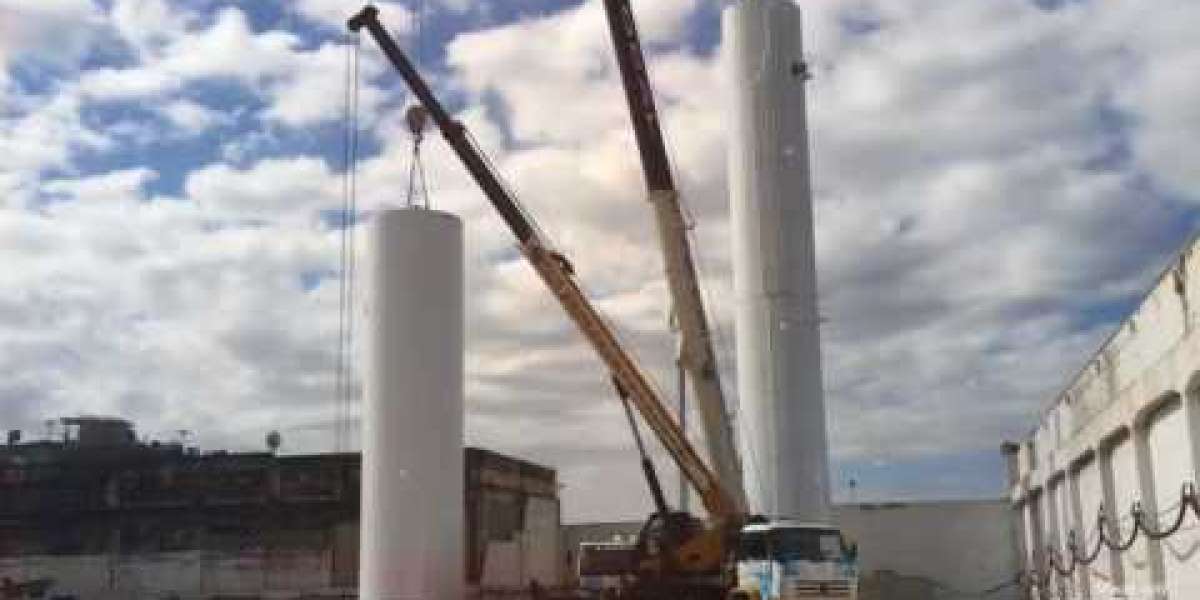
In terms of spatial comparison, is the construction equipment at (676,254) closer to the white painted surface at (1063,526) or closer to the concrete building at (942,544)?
the white painted surface at (1063,526)

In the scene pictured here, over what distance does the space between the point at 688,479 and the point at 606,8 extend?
13.6m

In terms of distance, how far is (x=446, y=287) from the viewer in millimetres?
38469

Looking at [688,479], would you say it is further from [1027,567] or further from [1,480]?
[1,480]

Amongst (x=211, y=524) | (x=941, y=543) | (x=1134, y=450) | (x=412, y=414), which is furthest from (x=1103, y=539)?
(x=211, y=524)

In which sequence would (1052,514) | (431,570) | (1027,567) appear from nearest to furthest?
(431,570) < (1052,514) < (1027,567)

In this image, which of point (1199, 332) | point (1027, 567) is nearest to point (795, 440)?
point (1199, 332)

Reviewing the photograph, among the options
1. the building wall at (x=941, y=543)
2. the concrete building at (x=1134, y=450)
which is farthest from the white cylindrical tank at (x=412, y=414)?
the building wall at (x=941, y=543)

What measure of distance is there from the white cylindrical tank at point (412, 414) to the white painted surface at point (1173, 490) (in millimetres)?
18104

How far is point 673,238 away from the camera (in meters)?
38.7

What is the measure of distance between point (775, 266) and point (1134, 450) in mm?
11375

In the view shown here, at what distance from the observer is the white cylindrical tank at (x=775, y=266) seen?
37.8 m

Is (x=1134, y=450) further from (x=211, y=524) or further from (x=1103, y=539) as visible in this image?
(x=211, y=524)


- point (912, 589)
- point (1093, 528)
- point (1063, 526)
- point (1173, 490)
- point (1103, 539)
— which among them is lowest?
point (912, 589)

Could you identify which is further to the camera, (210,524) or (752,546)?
(210,524)
